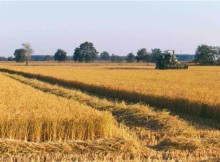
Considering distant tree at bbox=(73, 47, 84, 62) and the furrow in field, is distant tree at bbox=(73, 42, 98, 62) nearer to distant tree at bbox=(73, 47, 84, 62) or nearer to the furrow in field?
distant tree at bbox=(73, 47, 84, 62)

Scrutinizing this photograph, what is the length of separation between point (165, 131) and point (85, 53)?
5879 inches

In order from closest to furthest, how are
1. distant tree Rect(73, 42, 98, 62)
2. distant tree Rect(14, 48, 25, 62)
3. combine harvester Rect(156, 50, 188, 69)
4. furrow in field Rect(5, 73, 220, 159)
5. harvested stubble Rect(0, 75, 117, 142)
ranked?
1. harvested stubble Rect(0, 75, 117, 142)
2. furrow in field Rect(5, 73, 220, 159)
3. combine harvester Rect(156, 50, 188, 69)
4. distant tree Rect(14, 48, 25, 62)
5. distant tree Rect(73, 42, 98, 62)

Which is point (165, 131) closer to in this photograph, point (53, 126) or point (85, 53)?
point (53, 126)

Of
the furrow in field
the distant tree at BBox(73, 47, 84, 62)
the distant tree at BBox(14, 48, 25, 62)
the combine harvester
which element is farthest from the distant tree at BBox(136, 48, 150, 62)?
the furrow in field

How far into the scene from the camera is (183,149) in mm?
10711

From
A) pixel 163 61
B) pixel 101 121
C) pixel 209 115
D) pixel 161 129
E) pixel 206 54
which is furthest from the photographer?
pixel 206 54

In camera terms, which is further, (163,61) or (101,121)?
(163,61)

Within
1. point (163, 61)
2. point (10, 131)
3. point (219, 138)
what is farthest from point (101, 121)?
point (163, 61)

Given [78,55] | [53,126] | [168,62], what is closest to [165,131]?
[53,126]

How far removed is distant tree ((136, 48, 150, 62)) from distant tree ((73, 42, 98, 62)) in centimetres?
1771

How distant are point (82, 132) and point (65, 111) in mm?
1655

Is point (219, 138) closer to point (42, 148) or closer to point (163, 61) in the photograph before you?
point (42, 148)

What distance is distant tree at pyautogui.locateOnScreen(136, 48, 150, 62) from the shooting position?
160875 millimetres

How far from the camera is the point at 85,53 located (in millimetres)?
162125
